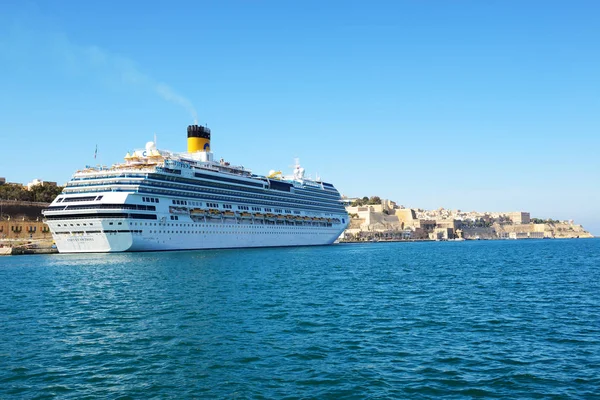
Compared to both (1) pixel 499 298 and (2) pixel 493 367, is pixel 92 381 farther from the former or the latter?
(1) pixel 499 298

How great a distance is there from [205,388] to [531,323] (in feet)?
42.7

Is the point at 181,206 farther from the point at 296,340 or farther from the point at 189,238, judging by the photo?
the point at 296,340

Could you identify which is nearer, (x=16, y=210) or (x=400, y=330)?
(x=400, y=330)

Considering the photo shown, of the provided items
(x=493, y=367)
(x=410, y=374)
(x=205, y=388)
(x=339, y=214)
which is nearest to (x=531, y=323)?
(x=493, y=367)

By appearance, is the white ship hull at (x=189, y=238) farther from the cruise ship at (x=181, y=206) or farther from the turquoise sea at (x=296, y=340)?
the turquoise sea at (x=296, y=340)

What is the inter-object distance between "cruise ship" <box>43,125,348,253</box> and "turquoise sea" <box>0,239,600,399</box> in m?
25.5

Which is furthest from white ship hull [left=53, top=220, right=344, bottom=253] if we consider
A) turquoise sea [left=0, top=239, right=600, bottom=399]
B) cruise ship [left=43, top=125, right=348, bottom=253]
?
turquoise sea [left=0, top=239, right=600, bottom=399]

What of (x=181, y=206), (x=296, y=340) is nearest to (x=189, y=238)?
(x=181, y=206)

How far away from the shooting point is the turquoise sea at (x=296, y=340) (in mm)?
12102

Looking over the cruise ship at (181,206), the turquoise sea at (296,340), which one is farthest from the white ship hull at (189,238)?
the turquoise sea at (296,340)

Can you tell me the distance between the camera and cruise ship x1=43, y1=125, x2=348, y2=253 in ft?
184

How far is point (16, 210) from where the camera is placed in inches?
3716

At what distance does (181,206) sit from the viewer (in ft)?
212

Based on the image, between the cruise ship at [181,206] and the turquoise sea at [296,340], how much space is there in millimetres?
25493
